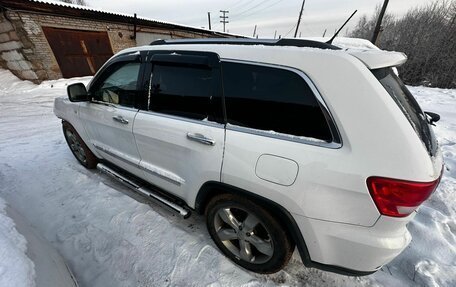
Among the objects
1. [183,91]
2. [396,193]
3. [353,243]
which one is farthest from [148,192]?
→ [396,193]

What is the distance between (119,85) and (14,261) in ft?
6.37

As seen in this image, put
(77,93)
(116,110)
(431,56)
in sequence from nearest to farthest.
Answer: (116,110) < (77,93) < (431,56)

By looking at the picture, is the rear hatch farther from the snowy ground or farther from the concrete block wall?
the concrete block wall

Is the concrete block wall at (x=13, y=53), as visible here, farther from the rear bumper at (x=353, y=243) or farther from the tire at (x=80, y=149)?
the rear bumper at (x=353, y=243)

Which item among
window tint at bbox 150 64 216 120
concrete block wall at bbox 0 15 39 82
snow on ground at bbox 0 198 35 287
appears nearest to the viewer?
snow on ground at bbox 0 198 35 287

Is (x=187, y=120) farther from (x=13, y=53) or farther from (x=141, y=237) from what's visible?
(x=13, y=53)

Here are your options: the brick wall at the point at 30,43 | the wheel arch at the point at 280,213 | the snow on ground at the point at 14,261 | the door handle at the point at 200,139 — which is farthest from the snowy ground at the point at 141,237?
the brick wall at the point at 30,43

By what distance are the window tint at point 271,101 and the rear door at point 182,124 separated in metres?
0.14

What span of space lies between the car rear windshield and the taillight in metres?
0.28

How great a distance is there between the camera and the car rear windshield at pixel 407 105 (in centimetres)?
139

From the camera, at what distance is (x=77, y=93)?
288 cm

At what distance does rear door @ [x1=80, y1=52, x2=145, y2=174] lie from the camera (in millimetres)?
2445

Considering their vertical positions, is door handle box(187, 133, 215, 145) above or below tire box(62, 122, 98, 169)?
above

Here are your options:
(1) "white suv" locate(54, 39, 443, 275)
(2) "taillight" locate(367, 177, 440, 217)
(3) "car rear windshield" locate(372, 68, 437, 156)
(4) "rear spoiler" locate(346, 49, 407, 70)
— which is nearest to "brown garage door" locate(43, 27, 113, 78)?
(1) "white suv" locate(54, 39, 443, 275)
